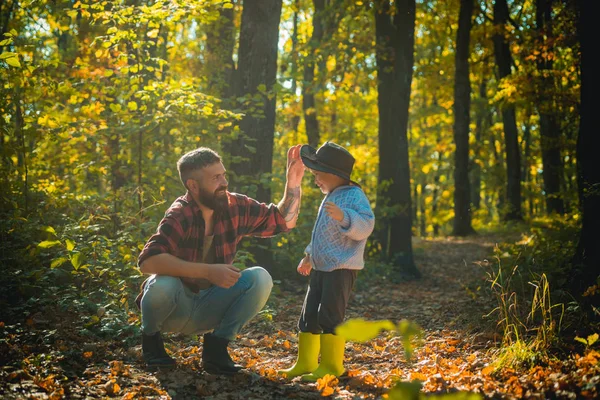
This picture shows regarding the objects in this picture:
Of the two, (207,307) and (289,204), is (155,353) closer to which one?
(207,307)

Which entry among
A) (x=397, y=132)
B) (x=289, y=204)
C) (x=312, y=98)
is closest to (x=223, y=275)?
(x=289, y=204)

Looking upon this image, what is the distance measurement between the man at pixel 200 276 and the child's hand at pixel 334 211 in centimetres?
78

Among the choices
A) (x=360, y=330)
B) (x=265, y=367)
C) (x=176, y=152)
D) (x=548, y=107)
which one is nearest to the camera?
(x=360, y=330)

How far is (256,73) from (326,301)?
4729 millimetres

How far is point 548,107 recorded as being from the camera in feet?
41.6

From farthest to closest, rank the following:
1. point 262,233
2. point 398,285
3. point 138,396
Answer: point 398,285 → point 262,233 → point 138,396

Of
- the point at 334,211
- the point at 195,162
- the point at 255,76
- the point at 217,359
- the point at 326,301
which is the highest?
the point at 255,76

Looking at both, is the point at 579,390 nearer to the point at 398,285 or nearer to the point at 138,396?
the point at 138,396

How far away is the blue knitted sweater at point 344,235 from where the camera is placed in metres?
4.34

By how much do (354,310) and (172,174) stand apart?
3070mm

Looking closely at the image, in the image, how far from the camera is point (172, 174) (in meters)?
7.86

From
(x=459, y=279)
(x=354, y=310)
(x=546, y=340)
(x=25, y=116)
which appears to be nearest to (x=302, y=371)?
(x=546, y=340)

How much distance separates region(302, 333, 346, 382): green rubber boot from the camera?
4.41 meters

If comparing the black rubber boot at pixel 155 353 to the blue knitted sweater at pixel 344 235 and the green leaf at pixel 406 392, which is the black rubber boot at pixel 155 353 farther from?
the green leaf at pixel 406 392
